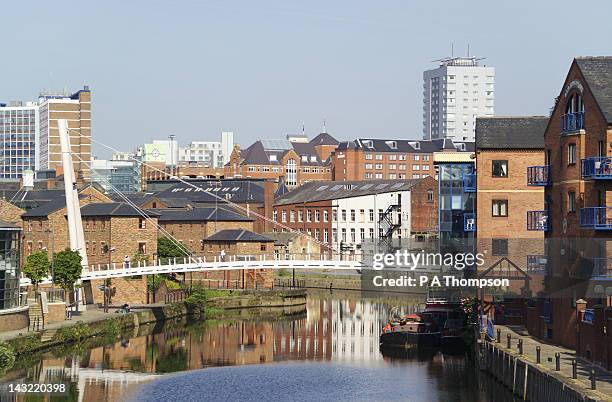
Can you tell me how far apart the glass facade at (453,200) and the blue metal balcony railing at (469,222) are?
142cm

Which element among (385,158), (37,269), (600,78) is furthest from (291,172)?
(600,78)

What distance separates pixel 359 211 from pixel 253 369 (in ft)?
181

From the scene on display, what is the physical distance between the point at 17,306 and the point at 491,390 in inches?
769

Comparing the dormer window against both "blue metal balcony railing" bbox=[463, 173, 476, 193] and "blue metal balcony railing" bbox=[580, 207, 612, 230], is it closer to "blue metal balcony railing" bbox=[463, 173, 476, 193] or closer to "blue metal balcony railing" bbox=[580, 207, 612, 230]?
"blue metal balcony railing" bbox=[463, 173, 476, 193]

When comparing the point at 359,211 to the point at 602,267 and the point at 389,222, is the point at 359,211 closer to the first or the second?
the point at 389,222

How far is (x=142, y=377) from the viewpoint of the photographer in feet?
133

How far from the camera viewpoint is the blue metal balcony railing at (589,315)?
108 ft

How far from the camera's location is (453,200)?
56.1 meters

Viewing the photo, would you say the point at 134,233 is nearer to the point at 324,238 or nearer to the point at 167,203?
the point at 167,203

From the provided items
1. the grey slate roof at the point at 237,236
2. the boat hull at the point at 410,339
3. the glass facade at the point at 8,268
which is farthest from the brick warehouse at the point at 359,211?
the glass facade at the point at 8,268

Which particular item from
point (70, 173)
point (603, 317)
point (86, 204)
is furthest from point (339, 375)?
point (86, 204)

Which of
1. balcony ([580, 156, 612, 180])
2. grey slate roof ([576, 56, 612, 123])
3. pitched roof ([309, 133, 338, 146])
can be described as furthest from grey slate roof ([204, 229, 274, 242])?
pitched roof ([309, 133, 338, 146])

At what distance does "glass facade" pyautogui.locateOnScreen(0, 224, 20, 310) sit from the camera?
44875 mm

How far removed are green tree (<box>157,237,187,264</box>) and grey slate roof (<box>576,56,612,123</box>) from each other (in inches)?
1594
